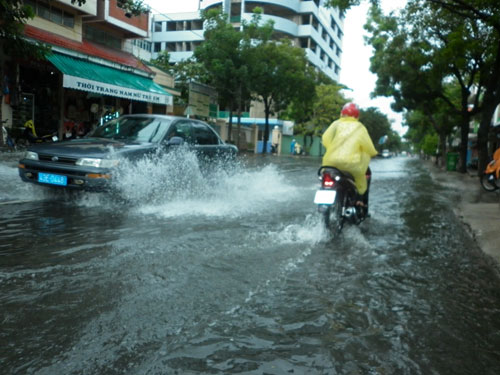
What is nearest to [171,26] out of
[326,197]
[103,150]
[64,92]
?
[64,92]

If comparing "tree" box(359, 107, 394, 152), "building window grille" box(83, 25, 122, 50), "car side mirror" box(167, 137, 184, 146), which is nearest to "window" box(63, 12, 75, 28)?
"building window grille" box(83, 25, 122, 50)

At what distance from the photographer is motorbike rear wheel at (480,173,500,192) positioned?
12500 millimetres

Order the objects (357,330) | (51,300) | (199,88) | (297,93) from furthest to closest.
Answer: (297,93), (199,88), (51,300), (357,330)

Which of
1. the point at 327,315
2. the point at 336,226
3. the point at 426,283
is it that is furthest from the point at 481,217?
the point at 327,315

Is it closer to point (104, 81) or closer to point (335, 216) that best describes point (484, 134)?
point (335, 216)

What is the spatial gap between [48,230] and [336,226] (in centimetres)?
352

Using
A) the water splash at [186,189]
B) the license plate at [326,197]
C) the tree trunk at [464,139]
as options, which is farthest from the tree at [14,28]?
the tree trunk at [464,139]

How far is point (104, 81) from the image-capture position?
18875 mm

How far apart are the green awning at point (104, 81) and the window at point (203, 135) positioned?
931 cm

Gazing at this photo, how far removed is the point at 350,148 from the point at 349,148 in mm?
12

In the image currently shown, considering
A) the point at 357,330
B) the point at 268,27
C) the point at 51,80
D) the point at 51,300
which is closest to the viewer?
the point at 357,330

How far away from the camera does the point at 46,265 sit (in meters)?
3.91

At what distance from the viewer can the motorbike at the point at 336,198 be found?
5.25m

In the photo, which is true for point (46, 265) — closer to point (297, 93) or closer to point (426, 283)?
point (426, 283)
